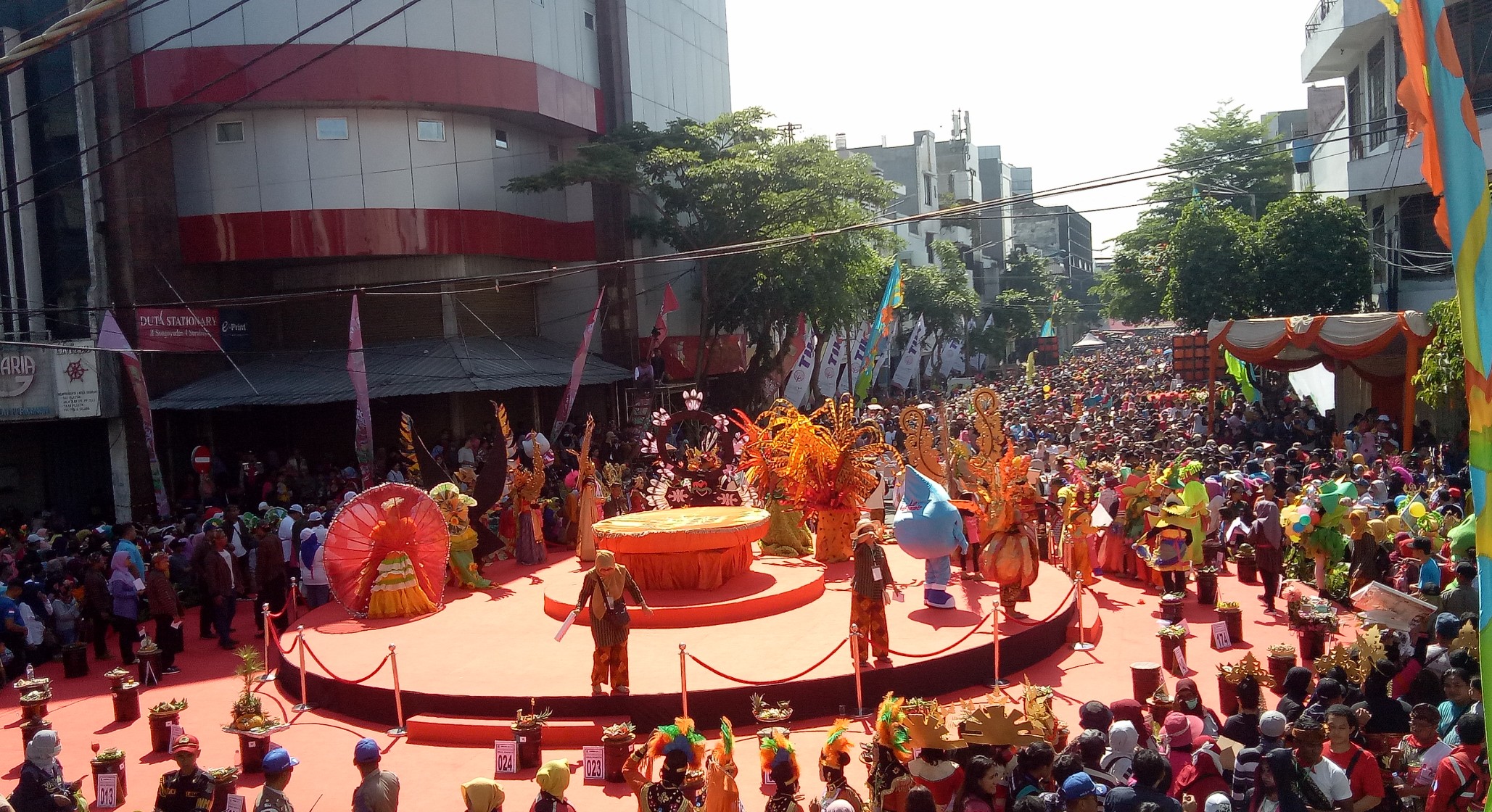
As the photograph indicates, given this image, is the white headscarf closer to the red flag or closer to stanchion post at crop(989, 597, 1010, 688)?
stanchion post at crop(989, 597, 1010, 688)

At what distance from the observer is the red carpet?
8.51m

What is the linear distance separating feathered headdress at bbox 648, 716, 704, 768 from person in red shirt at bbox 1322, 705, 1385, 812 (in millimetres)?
3448

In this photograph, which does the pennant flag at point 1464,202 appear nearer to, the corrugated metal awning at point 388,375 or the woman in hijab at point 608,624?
the woman in hijab at point 608,624

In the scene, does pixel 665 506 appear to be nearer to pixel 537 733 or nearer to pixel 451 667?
pixel 451 667

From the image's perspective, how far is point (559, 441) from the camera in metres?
24.6

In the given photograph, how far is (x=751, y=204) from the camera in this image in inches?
1076

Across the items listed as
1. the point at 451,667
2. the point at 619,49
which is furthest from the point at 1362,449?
the point at 619,49

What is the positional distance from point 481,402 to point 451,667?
16359mm

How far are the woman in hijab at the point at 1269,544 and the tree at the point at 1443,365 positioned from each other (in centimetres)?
396

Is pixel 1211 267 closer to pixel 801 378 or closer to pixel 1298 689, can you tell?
pixel 801 378

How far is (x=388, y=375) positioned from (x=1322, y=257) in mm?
19820

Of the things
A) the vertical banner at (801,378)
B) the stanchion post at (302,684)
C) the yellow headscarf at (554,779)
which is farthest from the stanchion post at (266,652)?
the vertical banner at (801,378)

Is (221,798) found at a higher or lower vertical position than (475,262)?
lower

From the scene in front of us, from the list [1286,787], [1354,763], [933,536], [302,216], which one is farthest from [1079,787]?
[302,216]
